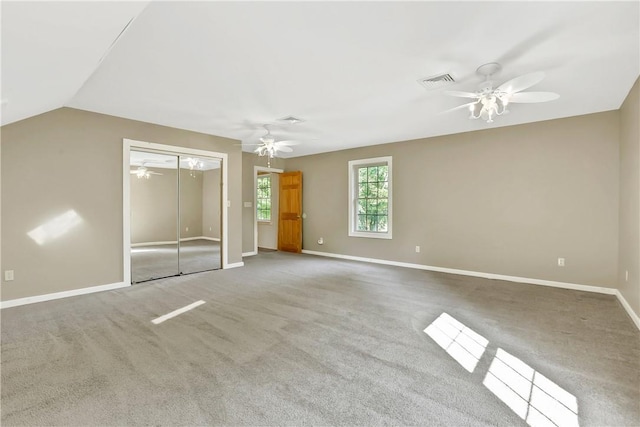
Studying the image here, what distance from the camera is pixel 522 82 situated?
253 cm

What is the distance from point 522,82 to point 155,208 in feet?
17.1

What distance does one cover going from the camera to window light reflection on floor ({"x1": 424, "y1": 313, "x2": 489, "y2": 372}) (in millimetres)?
2336

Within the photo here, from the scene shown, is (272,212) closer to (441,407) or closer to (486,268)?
(486,268)

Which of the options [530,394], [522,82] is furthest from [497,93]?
[530,394]

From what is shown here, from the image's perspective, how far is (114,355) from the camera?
236 centimetres

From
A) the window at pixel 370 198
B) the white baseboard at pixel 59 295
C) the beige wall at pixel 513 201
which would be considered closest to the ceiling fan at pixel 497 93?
the beige wall at pixel 513 201

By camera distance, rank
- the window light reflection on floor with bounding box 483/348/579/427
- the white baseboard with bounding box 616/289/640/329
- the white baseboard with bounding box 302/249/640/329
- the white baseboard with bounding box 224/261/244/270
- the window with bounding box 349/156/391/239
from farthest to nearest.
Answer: the window with bounding box 349/156/391/239
the white baseboard with bounding box 224/261/244/270
the white baseboard with bounding box 302/249/640/329
the white baseboard with bounding box 616/289/640/329
the window light reflection on floor with bounding box 483/348/579/427

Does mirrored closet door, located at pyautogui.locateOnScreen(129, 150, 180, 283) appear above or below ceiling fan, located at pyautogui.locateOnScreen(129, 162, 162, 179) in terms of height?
below

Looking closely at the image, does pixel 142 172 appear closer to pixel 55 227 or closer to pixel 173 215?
pixel 173 215

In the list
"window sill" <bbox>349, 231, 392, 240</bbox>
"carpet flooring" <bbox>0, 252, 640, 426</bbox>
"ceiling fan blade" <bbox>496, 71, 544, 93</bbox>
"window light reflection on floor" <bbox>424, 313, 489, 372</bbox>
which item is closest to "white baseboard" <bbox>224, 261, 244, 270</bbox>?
"carpet flooring" <bbox>0, 252, 640, 426</bbox>

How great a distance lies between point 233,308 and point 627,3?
13.9 ft

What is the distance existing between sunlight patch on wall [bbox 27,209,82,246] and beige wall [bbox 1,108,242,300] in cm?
5

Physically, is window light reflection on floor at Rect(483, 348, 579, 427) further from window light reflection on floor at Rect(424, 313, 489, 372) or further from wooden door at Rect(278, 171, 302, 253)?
wooden door at Rect(278, 171, 302, 253)

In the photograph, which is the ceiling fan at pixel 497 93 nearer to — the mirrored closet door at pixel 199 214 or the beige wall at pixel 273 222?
the mirrored closet door at pixel 199 214
